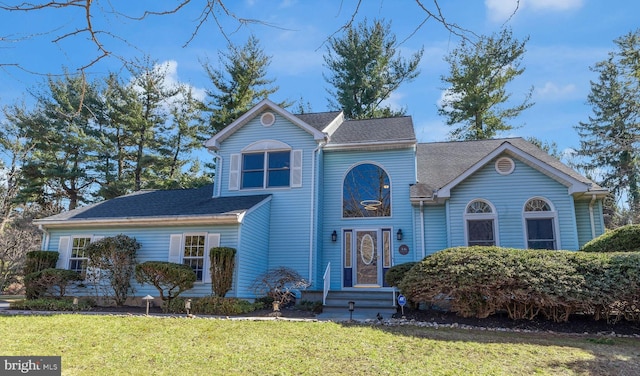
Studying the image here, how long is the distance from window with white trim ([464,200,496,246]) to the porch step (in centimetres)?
312

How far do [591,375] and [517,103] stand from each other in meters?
23.6

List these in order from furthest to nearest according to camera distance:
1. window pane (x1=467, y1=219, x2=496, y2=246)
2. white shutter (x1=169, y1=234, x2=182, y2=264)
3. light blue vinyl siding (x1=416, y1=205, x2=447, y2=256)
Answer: light blue vinyl siding (x1=416, y1=205, x2=447, y2=256) → white shutter (x1=169, y1=234, x2=182, y2=264) → window pane (x1=467, y1=219, x2=496, y2=246)

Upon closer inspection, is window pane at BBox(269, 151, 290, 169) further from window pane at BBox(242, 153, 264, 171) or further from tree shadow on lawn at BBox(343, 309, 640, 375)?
tree shadow on lawn at BBox(343, 309, 640, 375)

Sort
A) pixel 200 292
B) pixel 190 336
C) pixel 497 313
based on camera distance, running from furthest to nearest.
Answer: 1. pixel 200 292
2. pixel 497 313
3. pixel 190 336

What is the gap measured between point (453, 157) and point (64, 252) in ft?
47.8

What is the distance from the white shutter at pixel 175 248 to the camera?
43.1ft

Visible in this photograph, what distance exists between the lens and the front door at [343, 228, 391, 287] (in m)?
14.1

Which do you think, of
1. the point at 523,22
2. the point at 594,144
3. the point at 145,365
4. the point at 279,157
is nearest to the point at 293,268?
the point at 279,157

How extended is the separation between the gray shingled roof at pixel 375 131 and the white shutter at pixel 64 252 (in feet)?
31.7

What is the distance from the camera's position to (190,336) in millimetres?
7477

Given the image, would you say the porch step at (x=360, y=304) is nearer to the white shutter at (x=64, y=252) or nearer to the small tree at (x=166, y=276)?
the small tree at (x=166, y=276)

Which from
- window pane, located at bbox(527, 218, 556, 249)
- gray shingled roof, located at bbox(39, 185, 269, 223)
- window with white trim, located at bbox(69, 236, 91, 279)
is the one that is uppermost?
gray shingled roof, located at bbox(39, 185, 269, 223)

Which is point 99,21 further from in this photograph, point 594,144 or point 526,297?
point 594,144

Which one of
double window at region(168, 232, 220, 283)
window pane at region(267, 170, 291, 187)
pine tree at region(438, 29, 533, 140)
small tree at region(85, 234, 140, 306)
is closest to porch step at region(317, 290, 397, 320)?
double window at region(168, 232, 220, 283)
